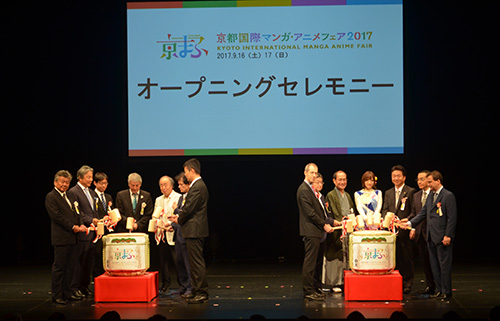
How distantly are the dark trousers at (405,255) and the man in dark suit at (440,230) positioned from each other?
32 centimetres

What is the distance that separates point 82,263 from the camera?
21.1ft

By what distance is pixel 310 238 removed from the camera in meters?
6.20

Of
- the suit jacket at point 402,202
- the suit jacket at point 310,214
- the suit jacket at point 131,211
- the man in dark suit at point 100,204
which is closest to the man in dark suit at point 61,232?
the man in dark suit at point 100,204

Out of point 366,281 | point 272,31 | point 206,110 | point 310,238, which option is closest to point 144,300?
point 310,238

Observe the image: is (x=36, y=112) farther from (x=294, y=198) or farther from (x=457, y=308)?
(x=457, y=308)

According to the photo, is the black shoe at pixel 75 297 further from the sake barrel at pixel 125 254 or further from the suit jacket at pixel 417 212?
the suit jacket at pixel 417 212

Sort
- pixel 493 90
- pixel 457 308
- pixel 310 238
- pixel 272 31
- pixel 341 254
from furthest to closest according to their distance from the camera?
pixel 493 90 → pixel 272 31 → pixel 341 254 → pixel 310 238 → pixel 457 308

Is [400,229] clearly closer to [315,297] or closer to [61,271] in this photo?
[315,297]

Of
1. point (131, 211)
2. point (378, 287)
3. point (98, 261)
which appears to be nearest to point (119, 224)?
point (131, 211)

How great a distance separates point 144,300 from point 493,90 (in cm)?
543

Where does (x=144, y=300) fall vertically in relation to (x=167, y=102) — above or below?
below

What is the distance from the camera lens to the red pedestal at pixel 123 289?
19.9 ft

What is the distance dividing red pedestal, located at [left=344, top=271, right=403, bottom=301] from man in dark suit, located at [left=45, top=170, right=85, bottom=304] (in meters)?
2.70

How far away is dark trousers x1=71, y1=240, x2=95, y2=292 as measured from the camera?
6.31 m
